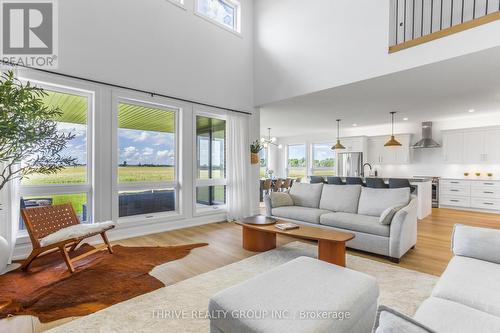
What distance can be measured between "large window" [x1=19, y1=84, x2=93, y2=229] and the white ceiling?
12.5ft

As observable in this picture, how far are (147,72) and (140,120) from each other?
2.80 ft

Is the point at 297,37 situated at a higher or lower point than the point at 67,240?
higher

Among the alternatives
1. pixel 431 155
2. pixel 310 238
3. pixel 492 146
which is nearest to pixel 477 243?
pixel 310 238

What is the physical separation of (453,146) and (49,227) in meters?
9.43

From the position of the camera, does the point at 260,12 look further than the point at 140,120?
Yes

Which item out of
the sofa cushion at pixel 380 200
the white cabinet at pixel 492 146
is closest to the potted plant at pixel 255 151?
the sofa cushion at pixel 380 200

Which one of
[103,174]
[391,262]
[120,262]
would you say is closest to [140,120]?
[103,174]

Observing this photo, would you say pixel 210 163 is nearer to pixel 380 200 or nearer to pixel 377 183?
pixel 380 200

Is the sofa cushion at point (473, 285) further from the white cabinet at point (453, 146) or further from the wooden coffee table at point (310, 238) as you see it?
the white cabinet at point (453, 146)

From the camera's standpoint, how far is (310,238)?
2881 mm

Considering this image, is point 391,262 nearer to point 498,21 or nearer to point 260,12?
point 498,21

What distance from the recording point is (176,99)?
15.6 feet

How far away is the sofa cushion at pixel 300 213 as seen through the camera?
406 cm

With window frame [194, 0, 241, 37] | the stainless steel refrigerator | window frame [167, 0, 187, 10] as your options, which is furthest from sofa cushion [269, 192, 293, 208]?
the stainless steel refrigerator
